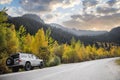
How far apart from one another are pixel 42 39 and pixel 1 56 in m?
24.8

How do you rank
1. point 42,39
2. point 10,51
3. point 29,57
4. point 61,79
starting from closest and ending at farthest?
point 61,79
point 29,57
point 10,51
point 42,39

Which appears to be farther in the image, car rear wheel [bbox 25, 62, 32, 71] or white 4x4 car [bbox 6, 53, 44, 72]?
car rear wheel [bbox 25, 62, 32, 71]

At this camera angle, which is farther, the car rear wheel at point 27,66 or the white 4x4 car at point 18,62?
the car rear wheel at point 27,66

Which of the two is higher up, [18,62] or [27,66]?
[18,62]

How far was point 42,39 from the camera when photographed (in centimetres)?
5962

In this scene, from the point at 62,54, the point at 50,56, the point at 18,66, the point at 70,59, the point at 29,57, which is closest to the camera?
the point at 18,66

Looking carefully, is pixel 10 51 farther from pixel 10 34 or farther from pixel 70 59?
pixel 70 59

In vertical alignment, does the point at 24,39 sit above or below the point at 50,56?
above

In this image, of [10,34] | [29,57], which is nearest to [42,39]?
[10,34]

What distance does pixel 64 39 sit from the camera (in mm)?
186625

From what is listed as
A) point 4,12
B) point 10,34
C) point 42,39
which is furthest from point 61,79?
point 42,39

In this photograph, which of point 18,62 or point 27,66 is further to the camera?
point 27,66

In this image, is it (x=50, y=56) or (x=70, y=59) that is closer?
(x=50, y=56)

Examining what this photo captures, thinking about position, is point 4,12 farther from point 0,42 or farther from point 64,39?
point 64,39
